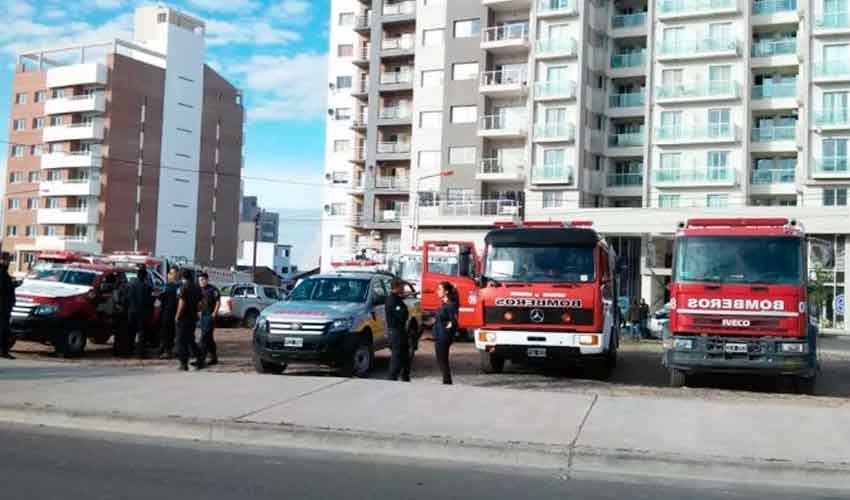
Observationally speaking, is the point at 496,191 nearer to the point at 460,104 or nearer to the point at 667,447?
the point at 460,104

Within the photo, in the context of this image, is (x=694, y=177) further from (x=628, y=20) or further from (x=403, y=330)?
(x=403, y=330)

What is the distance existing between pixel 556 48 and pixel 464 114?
27.6ft

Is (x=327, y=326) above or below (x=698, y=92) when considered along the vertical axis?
below

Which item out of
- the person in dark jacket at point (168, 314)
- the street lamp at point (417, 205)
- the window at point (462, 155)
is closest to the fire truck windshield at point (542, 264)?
the person in dark jacket at point (168, 314)

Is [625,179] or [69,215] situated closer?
[625,179]

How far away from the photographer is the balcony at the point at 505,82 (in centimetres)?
6028

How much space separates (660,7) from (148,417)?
5414 centimetres

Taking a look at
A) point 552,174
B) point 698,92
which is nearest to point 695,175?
point 698,92

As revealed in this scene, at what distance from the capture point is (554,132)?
58.3 meters

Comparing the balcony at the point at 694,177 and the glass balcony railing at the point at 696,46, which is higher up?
the glass balcony railing at the point at 696,46

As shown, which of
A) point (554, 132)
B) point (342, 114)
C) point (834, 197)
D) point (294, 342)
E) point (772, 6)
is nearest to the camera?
point (294, 342)

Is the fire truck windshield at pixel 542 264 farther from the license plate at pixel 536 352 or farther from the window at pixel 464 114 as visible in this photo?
the window at pixel 464 114

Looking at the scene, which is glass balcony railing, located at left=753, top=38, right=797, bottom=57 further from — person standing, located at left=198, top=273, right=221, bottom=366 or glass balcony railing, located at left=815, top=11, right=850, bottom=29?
person standing, located at left=198, top=273, right=221, bottom=366

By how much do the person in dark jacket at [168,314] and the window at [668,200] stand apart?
4351 cm
